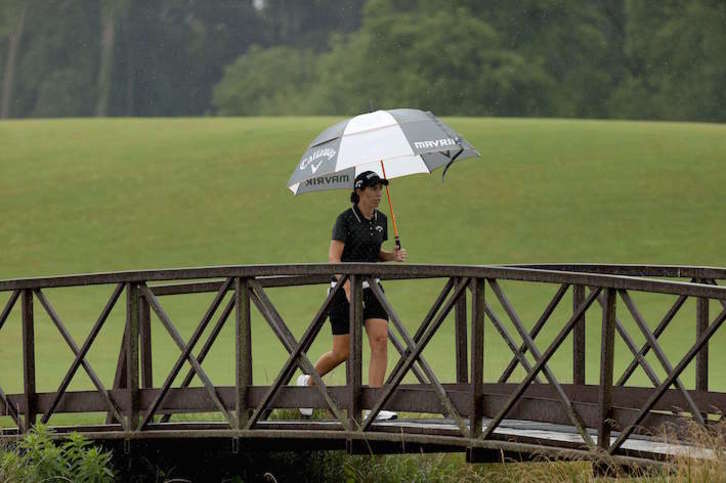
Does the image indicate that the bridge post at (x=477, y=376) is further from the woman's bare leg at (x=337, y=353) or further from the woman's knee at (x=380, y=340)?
the woman's bare leg at (x=337, y=353)

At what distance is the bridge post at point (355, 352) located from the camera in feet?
33.4

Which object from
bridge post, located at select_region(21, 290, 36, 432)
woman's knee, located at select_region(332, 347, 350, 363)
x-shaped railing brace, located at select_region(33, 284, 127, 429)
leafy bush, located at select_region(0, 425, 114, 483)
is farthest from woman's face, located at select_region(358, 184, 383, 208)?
bridge post, located at select_region(21, 290, 36, 432)

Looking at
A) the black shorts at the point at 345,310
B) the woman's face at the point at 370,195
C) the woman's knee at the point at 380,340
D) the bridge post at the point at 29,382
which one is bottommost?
the bridge post at the point at 29,382

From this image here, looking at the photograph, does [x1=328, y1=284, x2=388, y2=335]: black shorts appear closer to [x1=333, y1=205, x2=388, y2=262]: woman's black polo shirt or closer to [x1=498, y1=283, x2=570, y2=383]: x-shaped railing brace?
[x1=333, y1=205, x2=388, y2=262]: woman's black polo shirt

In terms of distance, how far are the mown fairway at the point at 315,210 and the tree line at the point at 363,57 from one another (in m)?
19.7

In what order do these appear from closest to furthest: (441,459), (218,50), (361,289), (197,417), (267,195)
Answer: (361,289)
(441,459)
(197,417)
(267,195)
(218,50)

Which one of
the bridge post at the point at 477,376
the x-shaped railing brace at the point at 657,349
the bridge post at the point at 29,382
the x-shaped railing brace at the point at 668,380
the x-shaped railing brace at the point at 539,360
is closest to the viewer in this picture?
the x-shaped railing brace at the point at 668,380

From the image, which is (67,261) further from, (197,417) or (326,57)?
(326,57)

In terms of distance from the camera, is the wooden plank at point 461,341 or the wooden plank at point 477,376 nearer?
the wooden plank at point 477,376

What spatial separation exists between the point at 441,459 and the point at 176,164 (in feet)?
72.4

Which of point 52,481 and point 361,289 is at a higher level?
point 361,289

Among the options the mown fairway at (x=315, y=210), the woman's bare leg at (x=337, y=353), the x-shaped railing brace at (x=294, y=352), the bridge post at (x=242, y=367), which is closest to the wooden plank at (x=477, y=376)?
the x-shaped railing brace at (x=294, y=352)

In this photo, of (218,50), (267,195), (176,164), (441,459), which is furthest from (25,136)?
(218,50)

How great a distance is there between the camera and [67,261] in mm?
28125
